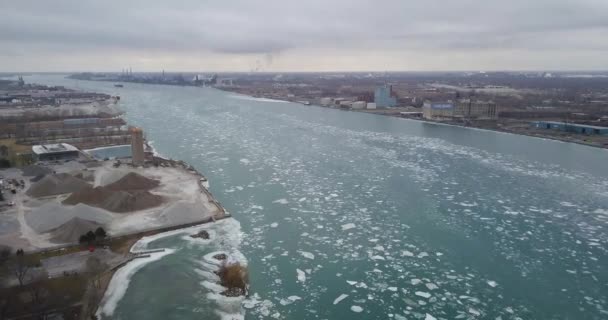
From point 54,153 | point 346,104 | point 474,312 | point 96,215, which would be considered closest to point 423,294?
point 474,312

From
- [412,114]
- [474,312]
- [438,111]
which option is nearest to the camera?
[474,312]

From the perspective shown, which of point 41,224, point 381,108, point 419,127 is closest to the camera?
point 41,224

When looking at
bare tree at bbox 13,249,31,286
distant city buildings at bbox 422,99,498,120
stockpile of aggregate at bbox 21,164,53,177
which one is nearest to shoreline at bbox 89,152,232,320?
bare tree at bbox 13,249,31,286

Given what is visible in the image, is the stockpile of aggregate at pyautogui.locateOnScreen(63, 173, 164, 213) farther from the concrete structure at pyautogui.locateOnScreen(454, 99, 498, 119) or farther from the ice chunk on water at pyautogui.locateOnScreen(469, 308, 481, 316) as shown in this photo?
the concrete structure at pyautogui.locateOnScreen(454, 99, 498, 119)

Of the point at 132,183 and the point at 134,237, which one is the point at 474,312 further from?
the point at 132,183

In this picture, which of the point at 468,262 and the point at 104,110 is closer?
the point at 468,262

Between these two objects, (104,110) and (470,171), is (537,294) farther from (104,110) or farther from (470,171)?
(104,110)

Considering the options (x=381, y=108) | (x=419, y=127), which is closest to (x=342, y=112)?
(x=381, y=108)
